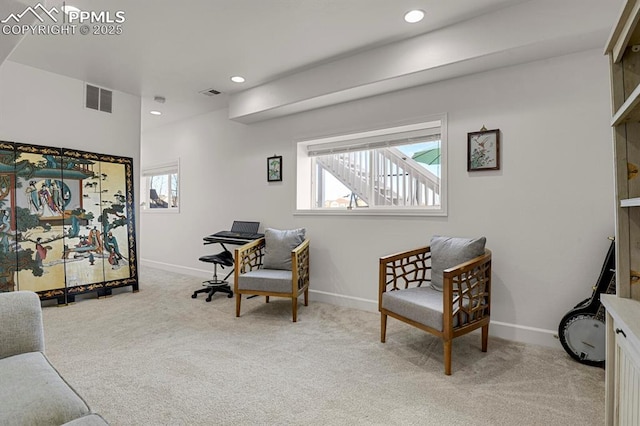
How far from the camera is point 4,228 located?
10.7 ft

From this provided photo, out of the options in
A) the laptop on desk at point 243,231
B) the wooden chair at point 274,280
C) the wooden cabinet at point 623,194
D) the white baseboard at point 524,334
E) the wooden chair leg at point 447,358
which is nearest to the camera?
the wooden cabinet at point 623,194

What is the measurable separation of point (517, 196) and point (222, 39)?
9.54ft

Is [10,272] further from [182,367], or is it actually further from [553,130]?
[553,130]

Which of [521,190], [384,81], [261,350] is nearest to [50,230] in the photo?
[261,350]

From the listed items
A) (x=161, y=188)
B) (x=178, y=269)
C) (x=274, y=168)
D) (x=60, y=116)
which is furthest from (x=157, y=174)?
(x=274, y=168)

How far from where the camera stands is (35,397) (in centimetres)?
104

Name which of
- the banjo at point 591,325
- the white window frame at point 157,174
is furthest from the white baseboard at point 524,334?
the white window frame at point 157,174

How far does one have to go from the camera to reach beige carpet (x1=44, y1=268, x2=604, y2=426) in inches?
67.2

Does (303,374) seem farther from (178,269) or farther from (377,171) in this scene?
(178,269)

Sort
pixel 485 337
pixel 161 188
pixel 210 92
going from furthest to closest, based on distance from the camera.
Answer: pixel 161 188, pixel 210 92, pixel 485 337

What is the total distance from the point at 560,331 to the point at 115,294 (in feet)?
15.3

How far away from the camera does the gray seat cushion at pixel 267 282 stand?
10.3ft

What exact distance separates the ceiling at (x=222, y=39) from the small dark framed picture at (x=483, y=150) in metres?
0.94

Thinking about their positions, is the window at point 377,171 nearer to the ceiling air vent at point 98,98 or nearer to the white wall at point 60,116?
the white wall at point 60,116
